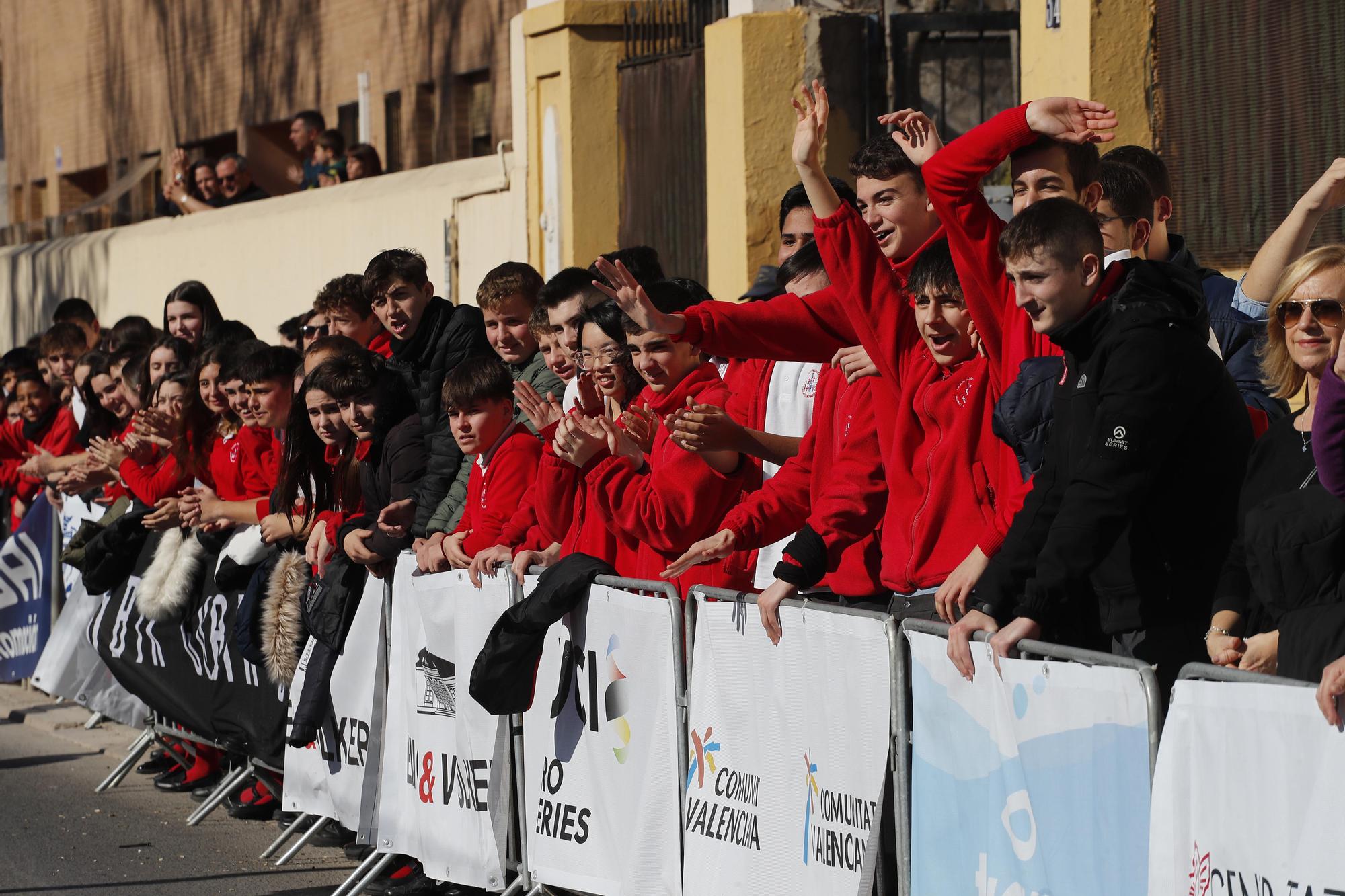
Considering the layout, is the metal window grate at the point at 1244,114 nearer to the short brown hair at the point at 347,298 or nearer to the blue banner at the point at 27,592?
the short brown hair at the point at 347,298

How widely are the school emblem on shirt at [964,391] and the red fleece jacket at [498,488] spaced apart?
2277mm

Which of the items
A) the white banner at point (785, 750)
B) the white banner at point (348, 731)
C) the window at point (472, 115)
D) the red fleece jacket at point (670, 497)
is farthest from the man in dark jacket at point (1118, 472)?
the window at point (472, 115)

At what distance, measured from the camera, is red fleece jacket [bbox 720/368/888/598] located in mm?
5824

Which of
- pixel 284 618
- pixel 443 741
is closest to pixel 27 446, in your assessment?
pixel 284 618

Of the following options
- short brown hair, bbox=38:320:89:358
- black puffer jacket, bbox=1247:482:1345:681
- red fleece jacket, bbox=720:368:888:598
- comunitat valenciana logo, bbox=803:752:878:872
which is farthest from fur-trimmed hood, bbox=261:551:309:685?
short brown hair, bbox=38:320:89:358

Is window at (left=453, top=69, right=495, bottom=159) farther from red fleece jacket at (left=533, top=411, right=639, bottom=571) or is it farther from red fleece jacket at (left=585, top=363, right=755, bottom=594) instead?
red fleece jacket at (left=585, top=363, right=755, bottom=594)

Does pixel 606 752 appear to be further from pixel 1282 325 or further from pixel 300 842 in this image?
pixel 1282 325

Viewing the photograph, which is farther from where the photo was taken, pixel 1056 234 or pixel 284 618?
pixel 284 618

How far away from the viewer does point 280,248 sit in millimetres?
17609

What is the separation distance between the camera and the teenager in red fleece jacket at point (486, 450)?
740cm

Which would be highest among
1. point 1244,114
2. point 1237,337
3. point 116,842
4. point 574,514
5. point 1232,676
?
point 1244,114

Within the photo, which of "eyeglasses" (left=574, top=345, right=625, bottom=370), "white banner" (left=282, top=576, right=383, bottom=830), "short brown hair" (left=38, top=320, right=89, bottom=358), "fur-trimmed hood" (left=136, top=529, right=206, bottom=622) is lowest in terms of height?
"white banner" (left=282, top=576, right=383, bottom=830)

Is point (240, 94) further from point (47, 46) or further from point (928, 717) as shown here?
point (928, 717)

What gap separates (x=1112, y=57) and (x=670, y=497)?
12.2 feet
